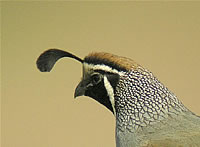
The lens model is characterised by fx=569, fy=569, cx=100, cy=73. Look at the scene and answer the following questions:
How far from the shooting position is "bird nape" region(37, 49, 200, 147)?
186cm

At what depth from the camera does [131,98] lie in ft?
6.45

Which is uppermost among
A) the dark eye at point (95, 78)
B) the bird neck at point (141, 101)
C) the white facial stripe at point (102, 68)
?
the white facial stripe at point (102, 68)

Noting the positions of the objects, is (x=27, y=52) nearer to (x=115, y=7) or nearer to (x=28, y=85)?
(x=28, y=85)

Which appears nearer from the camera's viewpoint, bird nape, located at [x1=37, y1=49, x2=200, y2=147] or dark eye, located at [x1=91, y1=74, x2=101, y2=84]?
bird nape, located at [x1=37, y1=49, x2=200, y2=147]

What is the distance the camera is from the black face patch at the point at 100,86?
1.96 metres

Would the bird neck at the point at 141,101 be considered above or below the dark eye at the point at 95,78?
below

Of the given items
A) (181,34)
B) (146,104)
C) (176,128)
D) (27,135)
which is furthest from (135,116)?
(181,34)

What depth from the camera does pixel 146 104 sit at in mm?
1942

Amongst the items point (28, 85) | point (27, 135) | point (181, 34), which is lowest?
point (27, 135)

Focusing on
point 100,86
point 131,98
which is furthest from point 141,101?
point 100,86

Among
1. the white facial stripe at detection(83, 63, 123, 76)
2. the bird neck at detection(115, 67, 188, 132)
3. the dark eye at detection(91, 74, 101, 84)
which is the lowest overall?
the bird neck at detection(115, 67, 188, 132)

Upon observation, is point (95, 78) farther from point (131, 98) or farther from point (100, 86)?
point (131, 98)

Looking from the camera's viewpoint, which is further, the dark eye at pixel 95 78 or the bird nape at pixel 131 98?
the dark eye at pixel 95 78

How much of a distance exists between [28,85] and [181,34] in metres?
1.06
